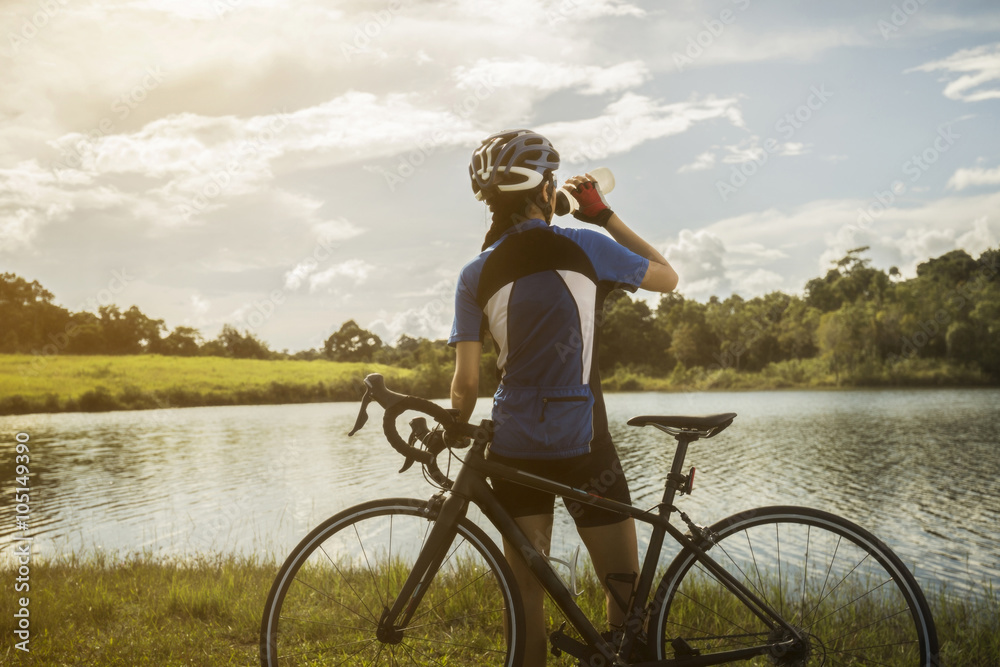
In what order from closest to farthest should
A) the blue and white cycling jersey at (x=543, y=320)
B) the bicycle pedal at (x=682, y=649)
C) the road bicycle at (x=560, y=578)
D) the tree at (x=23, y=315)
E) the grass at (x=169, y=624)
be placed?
the blue and white cycling jersey at (x=543, y=320), the road bicycle at (x=560, y=578), the bicycle pedal at (x=682, y=649), the grass at (x=169, y=624), the tree at (x=23, y=315)

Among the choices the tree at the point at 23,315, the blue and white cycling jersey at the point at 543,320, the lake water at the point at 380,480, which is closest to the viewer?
the blue and white cycling jersey at the point at 543,320

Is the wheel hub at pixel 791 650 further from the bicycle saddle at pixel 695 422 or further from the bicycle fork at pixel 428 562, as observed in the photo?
the bicycle fork at pixel 428 562

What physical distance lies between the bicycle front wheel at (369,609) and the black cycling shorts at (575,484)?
17cm

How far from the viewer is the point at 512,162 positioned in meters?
2.14

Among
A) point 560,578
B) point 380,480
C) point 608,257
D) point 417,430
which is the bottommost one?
point 380,480

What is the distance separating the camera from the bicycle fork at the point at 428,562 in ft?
7.27

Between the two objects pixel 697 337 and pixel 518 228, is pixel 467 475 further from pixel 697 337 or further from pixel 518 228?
pixel 697 337

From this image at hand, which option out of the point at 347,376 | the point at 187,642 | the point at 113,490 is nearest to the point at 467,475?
the point at 187,642

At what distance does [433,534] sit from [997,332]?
63723mm

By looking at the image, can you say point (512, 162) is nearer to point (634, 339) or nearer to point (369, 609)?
point (369, 609)

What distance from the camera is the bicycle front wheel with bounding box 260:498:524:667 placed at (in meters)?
2.23

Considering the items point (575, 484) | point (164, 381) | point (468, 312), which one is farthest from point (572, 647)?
point (164, 381)

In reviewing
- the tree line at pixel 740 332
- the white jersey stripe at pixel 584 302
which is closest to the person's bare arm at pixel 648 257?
the white jersey stripe at pixel 584 302

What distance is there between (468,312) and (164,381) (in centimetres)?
5149
